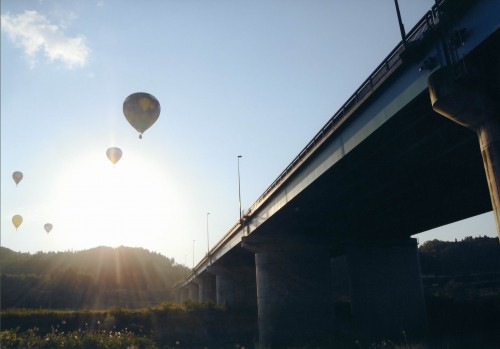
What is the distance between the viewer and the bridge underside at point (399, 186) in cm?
1902

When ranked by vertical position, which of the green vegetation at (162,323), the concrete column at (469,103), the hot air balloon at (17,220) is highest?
the hot air balloon at (17,220)

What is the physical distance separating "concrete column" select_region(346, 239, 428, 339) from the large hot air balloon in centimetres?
2507

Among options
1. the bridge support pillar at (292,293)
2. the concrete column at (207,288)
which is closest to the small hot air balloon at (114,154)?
the bridge support pillar at (292,293)

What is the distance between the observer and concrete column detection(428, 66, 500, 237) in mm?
12867

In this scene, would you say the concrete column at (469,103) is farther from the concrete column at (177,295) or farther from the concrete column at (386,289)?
the concrete column at (177,295)

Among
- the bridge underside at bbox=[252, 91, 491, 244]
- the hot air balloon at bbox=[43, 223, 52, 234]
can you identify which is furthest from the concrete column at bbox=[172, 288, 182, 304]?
the bridge underside at bbox=[252, 91, 491, 244]

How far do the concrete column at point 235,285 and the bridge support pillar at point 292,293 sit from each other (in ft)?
79.3

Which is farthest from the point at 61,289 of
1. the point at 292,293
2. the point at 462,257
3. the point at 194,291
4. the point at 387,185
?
the point at 387,185

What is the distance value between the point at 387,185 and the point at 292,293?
1479cm

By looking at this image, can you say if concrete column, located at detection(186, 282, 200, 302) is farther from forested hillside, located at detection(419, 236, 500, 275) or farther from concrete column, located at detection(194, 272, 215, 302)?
forested hillside, located at detection(419, 236, 500, 275)

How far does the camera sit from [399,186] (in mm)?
26781

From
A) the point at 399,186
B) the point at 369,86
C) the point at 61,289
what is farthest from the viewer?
the point at 61,289

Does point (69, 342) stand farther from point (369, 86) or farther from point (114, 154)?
point (369, 86)

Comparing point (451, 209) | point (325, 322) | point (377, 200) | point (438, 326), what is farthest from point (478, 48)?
point (438, 326)
